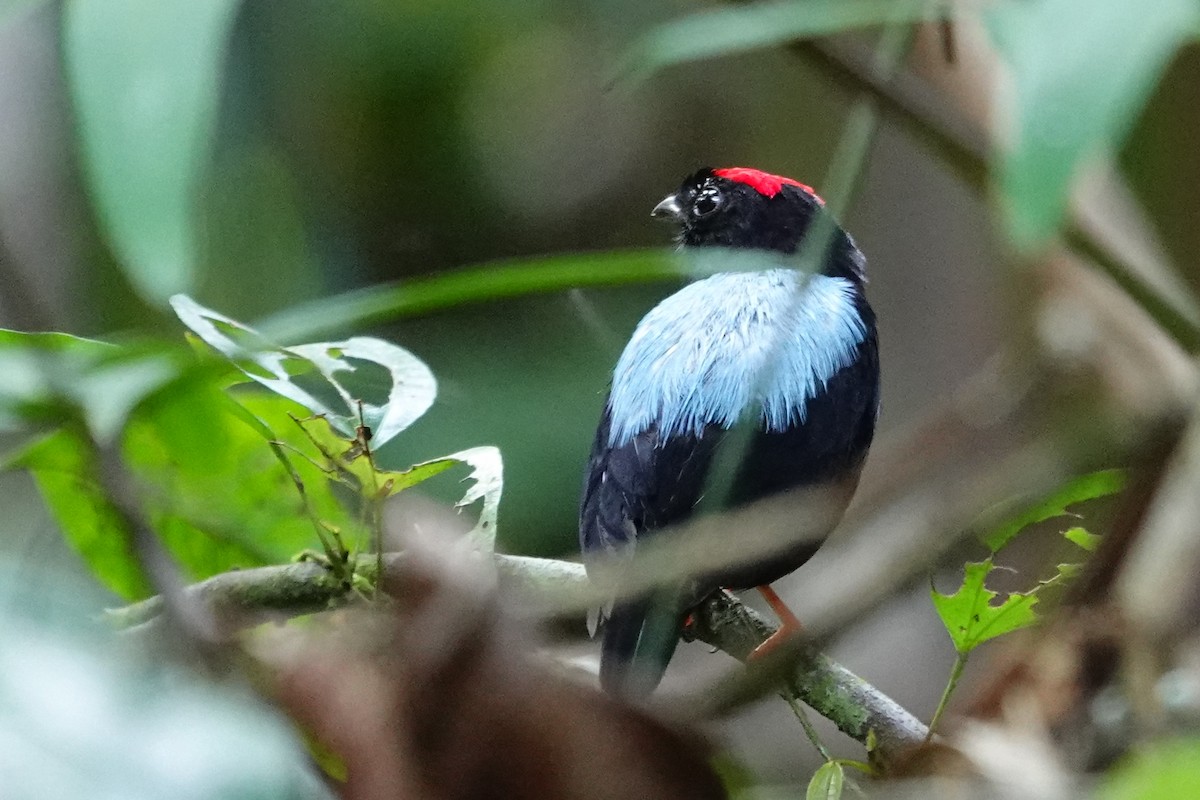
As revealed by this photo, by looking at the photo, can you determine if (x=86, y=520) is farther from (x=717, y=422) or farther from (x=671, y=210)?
(x=671, y=210)

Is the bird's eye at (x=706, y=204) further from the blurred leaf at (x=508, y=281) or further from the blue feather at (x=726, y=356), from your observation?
the blurred leaf at (x=508, y=281)

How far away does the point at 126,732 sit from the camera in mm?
863

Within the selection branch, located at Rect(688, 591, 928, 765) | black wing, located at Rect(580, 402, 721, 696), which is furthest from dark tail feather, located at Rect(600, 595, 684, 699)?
branch, located at Rect(688, 591, 928, 765)

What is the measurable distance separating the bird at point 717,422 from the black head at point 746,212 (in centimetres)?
22

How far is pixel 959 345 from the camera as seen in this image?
433 cm

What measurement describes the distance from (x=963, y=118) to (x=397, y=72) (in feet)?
8.22

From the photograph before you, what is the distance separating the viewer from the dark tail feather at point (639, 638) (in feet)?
5.26

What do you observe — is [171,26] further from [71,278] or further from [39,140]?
[39,140]

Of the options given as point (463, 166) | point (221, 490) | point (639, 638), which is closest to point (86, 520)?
point (221, 490)

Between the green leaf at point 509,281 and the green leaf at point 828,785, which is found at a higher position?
the green leaf at point 509,281

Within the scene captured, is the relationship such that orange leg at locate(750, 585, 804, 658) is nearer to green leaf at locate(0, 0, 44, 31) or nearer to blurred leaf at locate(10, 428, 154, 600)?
blurred leaf at locate(10, 428, 154, 600)

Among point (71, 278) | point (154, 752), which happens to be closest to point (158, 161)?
point (154, 752)

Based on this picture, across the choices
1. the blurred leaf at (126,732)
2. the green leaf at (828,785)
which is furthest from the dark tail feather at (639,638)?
the blurred leaf at (126,732)

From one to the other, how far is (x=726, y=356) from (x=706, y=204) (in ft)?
2.52
